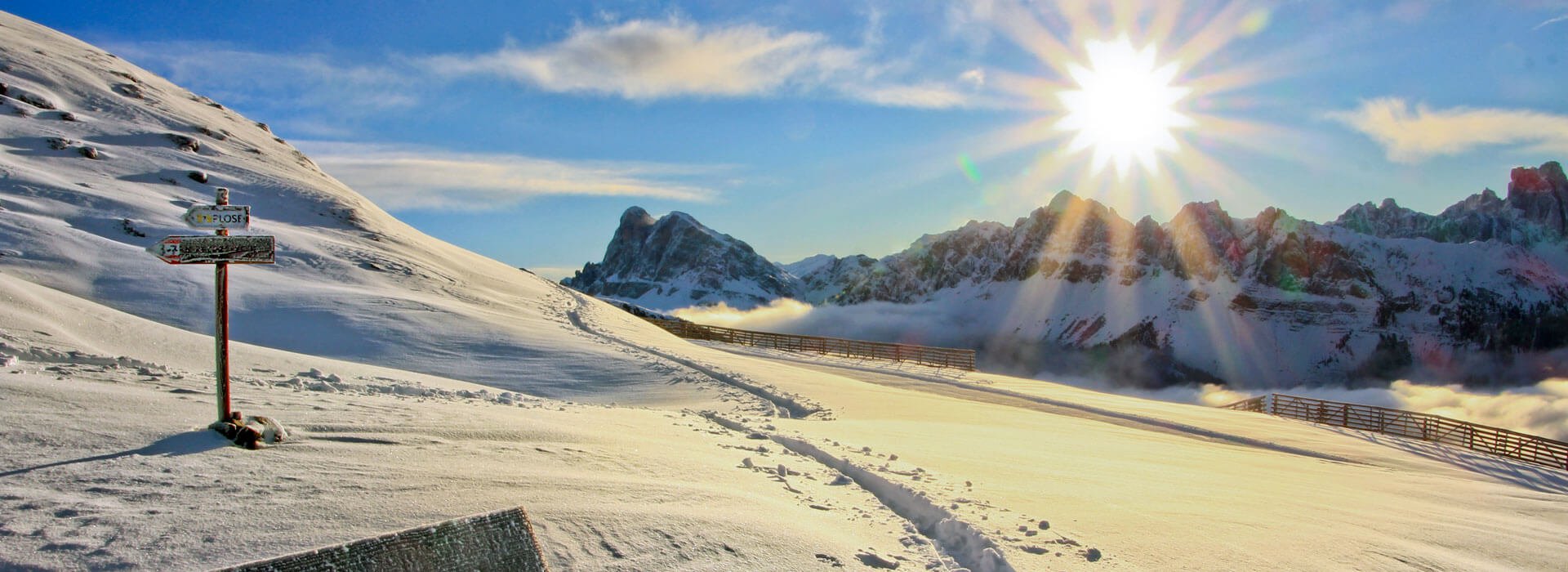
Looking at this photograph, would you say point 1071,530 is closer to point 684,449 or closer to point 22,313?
point 684,449

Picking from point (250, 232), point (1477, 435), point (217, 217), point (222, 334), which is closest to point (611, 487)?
point (222, 334)

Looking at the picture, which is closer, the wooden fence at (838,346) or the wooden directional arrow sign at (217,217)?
the wooden directional arrow sign at (217,217)

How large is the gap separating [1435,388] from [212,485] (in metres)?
229

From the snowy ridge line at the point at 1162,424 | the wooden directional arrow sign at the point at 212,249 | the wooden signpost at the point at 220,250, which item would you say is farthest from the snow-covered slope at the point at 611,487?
the snowy ridge line at the point at 1162,424

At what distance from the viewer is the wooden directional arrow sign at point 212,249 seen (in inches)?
279

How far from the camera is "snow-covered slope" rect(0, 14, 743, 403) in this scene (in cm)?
2192

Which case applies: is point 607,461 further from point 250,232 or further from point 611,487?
point 250,232

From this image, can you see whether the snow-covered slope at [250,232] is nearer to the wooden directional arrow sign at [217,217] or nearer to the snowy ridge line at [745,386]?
the snowy ridge line at [745,386]

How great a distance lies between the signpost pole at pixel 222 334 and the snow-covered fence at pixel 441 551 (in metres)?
4.03

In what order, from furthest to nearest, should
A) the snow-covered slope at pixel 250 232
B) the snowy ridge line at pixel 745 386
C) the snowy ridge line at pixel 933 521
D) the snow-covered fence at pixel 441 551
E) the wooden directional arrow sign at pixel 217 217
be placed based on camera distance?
the snow-covered slope at pixel 250 232, the snowy ridge line at pixel 745 386, the wooden directional arrow sign at pixel 217 217, the snowy ridge line at pixel 933 521, the snow-covered fence at pixel 441 551

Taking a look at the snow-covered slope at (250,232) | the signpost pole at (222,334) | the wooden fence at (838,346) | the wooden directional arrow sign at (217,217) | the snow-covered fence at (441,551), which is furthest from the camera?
the wooden fence at (838,346)

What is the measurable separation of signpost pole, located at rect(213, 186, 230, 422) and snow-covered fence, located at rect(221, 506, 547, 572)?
403cm

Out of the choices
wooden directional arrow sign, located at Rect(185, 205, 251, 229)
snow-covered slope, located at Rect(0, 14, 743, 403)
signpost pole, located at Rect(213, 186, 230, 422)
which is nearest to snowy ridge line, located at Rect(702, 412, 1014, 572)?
signpost pole, located at Rect(213, 186, 230, 422)

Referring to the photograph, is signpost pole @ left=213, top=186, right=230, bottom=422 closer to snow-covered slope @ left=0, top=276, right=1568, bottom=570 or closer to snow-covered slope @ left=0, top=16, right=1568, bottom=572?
snow-covered slope @ left=0, top=16, right=1568, bottom=572
